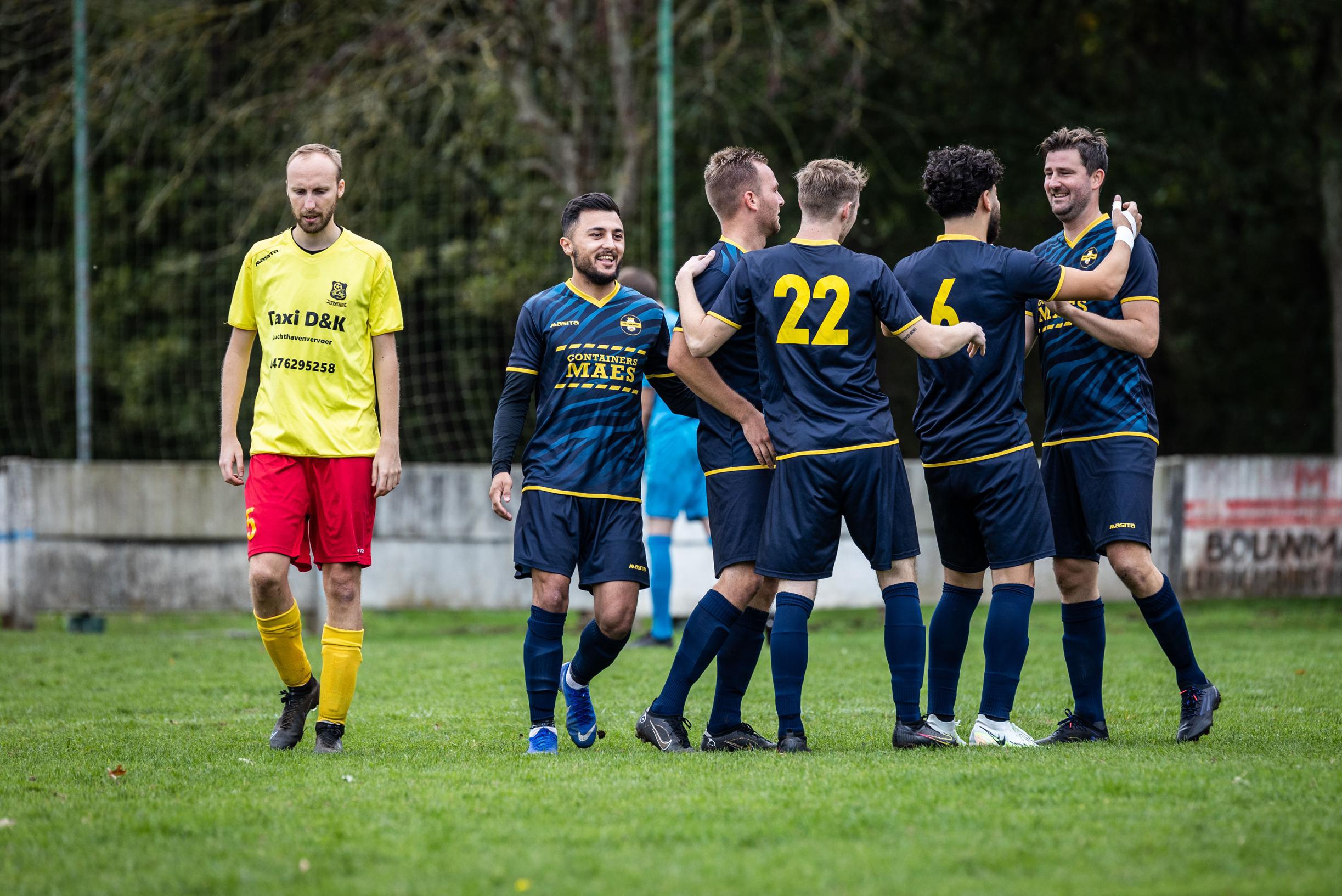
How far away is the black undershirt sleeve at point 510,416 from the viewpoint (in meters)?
5.55

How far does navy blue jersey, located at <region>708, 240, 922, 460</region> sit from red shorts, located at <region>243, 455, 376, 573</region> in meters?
1.53

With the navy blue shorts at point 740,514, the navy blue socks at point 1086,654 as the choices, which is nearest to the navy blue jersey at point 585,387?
the navy blue shorts at point 740,514

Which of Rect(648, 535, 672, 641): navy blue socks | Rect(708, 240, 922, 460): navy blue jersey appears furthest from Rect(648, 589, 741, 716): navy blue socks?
Rect(648, 535, 672, 641): navy blue socks

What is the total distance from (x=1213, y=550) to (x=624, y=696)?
22.9ft

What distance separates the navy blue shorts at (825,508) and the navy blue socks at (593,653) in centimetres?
70

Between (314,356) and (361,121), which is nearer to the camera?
(314,356)

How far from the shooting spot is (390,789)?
4566mm

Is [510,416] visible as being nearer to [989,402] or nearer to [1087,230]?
[989,402]

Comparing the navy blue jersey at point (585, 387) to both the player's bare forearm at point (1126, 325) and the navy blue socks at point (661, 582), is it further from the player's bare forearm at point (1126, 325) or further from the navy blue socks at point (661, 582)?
the navy blue socks at point (661, 582)

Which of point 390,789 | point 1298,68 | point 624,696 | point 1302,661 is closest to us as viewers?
point 390,789

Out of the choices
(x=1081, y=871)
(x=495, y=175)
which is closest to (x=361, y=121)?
(x=495, y=175)

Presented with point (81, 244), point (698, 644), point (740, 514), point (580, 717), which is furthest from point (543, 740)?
point (81, 244)

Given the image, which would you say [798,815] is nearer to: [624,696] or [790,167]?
[624,696]

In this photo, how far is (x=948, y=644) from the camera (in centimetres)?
564
